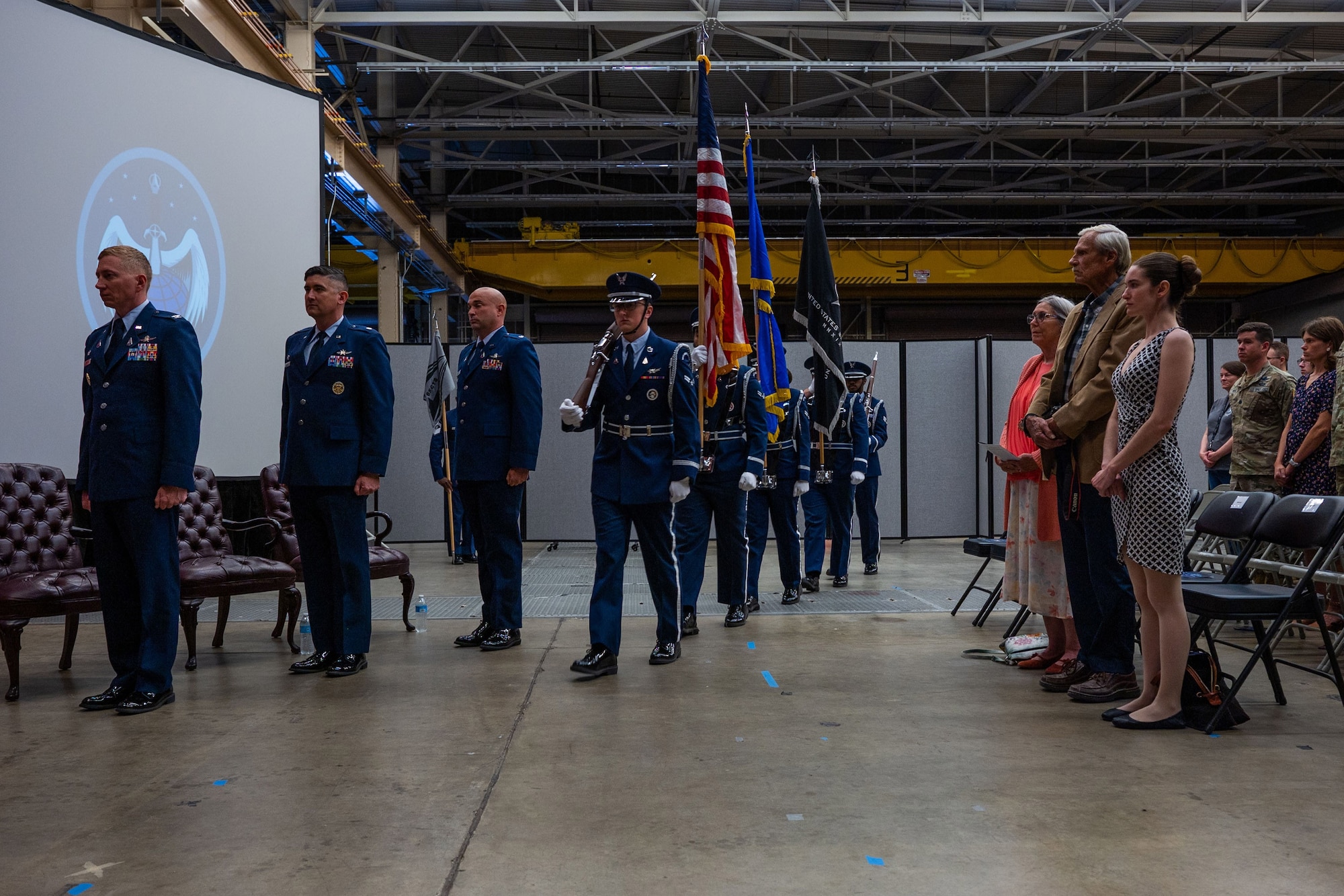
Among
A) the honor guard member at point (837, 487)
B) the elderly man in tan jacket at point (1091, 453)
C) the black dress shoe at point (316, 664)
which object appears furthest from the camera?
the honor guard member at point (837, 487)

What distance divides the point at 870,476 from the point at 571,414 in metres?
4.66

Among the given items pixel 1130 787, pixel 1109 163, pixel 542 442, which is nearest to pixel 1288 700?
pixel 1130 787

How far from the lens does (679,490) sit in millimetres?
4227

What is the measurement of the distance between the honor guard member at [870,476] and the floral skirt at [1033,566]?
3422mm

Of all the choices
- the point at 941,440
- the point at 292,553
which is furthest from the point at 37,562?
the point at 941,440

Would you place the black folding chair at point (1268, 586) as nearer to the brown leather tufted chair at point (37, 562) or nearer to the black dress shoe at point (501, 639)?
the black dress shoe at point (501, 639)

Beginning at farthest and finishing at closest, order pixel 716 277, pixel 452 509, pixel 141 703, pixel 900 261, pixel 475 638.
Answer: pixel 900 261 < pixel 452 509 < pixel 475 638 < pixel 716 277 < pixel 141 703

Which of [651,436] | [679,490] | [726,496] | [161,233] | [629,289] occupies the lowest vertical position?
[726,496]

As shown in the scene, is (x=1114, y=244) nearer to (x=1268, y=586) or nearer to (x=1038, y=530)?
(x=1038, y=530)

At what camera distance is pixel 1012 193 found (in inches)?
653

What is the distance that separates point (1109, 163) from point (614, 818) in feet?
49.6

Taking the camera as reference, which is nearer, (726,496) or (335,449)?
(335,449)

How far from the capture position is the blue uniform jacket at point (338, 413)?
4.23m

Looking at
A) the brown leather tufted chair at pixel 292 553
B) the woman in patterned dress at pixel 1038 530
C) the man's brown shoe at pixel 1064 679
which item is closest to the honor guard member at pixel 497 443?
the brown leather tufted chair at pixel 292 553
